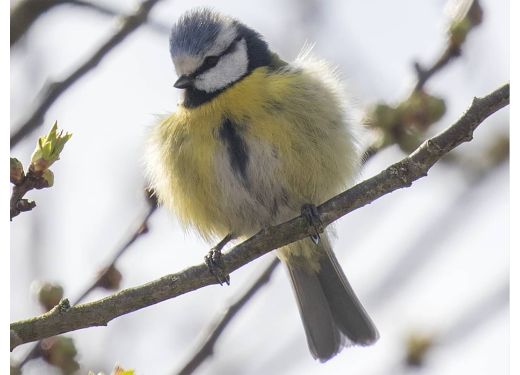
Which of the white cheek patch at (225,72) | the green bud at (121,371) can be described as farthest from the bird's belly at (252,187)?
the green bud at (121,371)

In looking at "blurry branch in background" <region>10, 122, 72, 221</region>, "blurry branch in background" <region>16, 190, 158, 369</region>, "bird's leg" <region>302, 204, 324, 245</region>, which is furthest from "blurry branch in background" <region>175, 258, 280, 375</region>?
"blurry branch in background" <region>10, 122, 72, 221</region>

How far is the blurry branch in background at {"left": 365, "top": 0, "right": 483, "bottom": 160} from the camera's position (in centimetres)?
178

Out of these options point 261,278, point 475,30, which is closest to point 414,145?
point 475,30

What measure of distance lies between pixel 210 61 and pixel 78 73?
3.21 ft

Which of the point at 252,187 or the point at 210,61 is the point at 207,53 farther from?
the point at 252,187

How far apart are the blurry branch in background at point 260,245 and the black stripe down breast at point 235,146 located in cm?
43

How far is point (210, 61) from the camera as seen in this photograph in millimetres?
2262

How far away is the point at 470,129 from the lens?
140cm

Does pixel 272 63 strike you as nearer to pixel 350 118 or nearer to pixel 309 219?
pixel 350 118

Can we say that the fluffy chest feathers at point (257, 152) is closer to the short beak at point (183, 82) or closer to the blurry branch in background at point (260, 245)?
the short beak at point (183, 82)

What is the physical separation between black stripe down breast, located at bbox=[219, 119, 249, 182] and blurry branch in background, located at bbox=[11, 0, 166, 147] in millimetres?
685

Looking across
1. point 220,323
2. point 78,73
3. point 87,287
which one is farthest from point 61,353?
point 78,73

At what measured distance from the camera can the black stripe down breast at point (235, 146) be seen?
2.06 metres

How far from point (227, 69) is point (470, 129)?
106 centimetres
